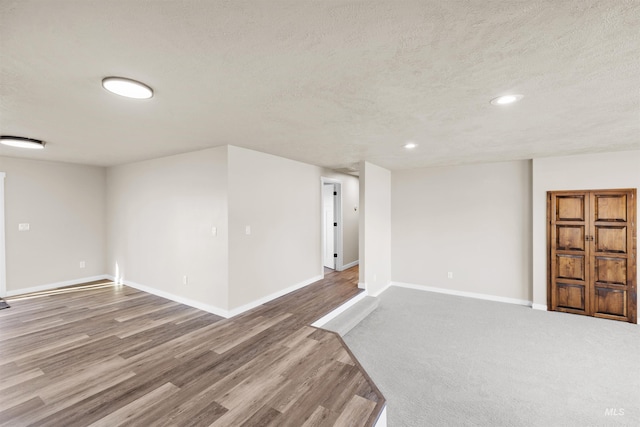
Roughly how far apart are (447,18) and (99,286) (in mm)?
6687

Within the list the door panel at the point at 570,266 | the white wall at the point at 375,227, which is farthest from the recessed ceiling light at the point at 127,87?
the door panel at the point at 570,266

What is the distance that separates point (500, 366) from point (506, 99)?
106 inches

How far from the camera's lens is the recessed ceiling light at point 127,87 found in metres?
1.82

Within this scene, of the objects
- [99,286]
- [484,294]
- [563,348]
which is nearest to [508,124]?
[563,348]

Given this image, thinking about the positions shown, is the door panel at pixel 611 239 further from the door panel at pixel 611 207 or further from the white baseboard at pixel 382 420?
the white baseboard at pixel 382 420

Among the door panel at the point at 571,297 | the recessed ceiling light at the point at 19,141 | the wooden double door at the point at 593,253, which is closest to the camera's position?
the recessed ceiling light at the point at 19,141

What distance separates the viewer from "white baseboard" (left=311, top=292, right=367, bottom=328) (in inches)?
141

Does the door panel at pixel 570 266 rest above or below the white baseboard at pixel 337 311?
above

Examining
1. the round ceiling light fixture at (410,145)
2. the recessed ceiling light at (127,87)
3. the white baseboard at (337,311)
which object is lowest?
the white baseboard at (337,311)

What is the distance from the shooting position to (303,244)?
16.9 feet

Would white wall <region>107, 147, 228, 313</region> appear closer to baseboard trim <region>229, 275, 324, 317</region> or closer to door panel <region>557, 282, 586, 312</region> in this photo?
baseboard trim <region>229, 275, 324, 317</region>

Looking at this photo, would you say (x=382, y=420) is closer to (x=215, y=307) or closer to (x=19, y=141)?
(x=215, y=307)

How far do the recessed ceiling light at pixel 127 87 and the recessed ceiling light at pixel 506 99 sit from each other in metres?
2.66

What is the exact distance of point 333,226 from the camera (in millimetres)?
6766
